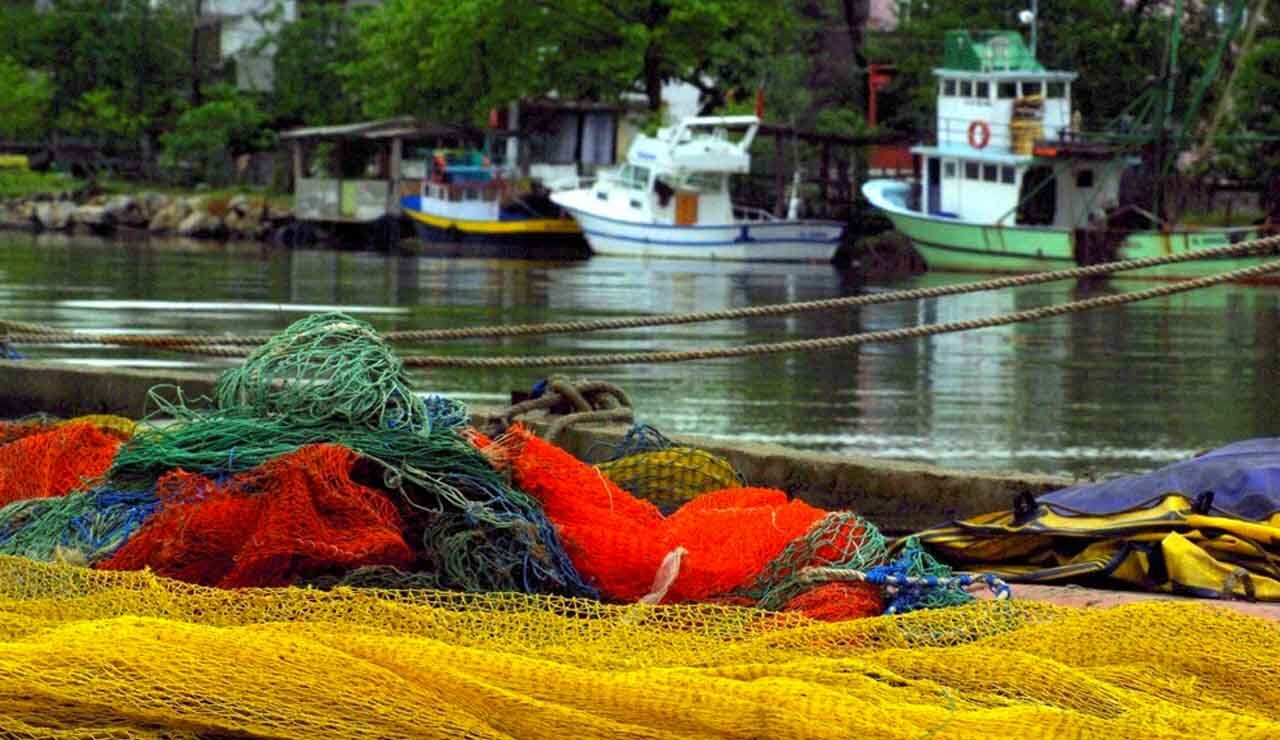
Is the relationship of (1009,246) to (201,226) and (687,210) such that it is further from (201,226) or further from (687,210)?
(201,226)

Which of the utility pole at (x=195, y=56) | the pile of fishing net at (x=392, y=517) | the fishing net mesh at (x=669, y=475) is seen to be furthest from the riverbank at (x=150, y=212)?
the pile of fishing net at (x=392, y=517)

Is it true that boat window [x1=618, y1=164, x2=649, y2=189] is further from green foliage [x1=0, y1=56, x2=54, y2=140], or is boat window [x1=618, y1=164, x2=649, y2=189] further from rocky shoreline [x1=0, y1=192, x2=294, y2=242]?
green foliage [x1=0, y1=56, x2=54, y2=140]

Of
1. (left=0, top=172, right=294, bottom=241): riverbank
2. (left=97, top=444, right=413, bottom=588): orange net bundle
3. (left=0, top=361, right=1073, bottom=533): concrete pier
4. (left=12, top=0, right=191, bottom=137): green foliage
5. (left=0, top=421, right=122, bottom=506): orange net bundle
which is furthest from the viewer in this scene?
(left=12, top=0, right=191, bottom=137): green foliage

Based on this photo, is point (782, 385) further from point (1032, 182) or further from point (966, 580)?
point (1032, 182)

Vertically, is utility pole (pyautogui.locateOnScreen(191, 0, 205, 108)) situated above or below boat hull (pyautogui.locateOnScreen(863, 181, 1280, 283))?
above

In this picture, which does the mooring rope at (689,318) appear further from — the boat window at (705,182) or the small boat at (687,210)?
the boat window at (705,182)

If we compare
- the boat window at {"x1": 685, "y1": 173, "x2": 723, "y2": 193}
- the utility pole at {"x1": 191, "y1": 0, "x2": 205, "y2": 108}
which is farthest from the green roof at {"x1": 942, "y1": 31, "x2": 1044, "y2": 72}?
the utility pole at {"x1": 191, "y1": 0, "x2": 205, "y2": 108}

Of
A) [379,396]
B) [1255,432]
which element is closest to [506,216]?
[1255,432]

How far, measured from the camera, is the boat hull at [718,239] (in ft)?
142

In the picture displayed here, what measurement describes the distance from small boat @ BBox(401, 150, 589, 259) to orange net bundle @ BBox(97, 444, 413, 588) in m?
42.2

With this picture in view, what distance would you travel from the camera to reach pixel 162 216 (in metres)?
54.3

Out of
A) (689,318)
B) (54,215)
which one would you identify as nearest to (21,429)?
(689,318)

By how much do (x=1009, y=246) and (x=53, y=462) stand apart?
35.6 meters

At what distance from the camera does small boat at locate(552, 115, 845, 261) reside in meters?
43.6
